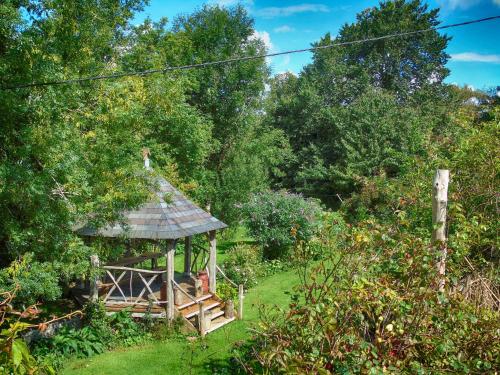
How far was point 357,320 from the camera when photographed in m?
4.62

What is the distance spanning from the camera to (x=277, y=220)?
17766 mm

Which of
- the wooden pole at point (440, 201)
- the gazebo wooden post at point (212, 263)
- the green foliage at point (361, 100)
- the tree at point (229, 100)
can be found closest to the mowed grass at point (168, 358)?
the gazebo wooden post at point (212, 263)

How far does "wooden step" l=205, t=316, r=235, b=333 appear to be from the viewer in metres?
10.9

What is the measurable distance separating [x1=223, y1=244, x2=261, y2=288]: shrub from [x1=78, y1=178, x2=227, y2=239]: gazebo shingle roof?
3.70 metres

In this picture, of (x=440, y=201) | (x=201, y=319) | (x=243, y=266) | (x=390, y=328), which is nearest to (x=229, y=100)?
(x=243, y=266)

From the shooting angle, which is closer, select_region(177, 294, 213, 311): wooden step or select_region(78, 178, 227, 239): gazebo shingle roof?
select_region(78, 178, 227, 239): gazebo shingle roof

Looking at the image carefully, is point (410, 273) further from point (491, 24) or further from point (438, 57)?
point (438, 57)

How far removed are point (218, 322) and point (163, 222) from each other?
3009 millimetres

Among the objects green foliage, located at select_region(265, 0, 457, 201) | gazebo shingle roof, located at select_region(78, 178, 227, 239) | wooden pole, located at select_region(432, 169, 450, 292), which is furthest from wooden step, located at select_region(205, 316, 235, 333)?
green foliage, located at select_region(265, 0, 457, 201)

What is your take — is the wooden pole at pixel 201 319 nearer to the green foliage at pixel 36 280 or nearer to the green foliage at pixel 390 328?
the green foliage at pixel 36 280

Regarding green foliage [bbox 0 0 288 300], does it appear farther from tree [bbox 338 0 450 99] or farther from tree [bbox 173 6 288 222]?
tree [bbox 338 0 450 99]

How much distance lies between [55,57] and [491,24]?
24.0 feet

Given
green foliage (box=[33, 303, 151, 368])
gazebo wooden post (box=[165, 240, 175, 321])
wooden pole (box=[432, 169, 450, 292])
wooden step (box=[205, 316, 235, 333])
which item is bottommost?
wooden step (box=[205, 316, 235, 333])

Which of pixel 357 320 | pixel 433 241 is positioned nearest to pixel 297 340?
pixel 357 320
